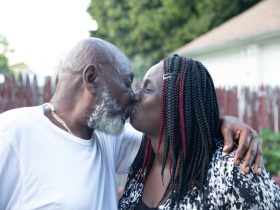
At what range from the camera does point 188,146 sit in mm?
2564

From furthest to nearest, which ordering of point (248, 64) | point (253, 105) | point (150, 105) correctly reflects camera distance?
1. point (248, 64)
2. point (253, 105)
3. point (150, 105)

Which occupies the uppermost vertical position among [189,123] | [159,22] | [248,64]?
[189,123]

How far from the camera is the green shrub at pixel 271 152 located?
839cm

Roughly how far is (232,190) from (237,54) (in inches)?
655

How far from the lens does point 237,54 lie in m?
18.5

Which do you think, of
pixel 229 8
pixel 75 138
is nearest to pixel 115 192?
pixel 75 138

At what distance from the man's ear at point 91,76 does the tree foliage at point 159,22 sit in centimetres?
2393

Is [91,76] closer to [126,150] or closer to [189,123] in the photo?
[189,123]

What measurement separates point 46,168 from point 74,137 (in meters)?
0.24

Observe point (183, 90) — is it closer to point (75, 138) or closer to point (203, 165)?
point (203, 165)

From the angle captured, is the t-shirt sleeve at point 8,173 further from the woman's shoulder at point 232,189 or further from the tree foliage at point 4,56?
the tree foliage at point 4,56

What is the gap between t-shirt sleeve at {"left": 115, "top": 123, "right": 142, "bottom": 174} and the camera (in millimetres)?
3176

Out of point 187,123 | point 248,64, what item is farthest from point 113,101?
point 248,64

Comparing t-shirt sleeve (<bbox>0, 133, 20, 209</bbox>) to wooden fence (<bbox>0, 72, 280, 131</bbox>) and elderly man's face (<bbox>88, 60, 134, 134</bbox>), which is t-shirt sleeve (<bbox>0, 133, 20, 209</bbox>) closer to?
elderly man's face (<bbox>88, 60, 134, 134</bbox>)
